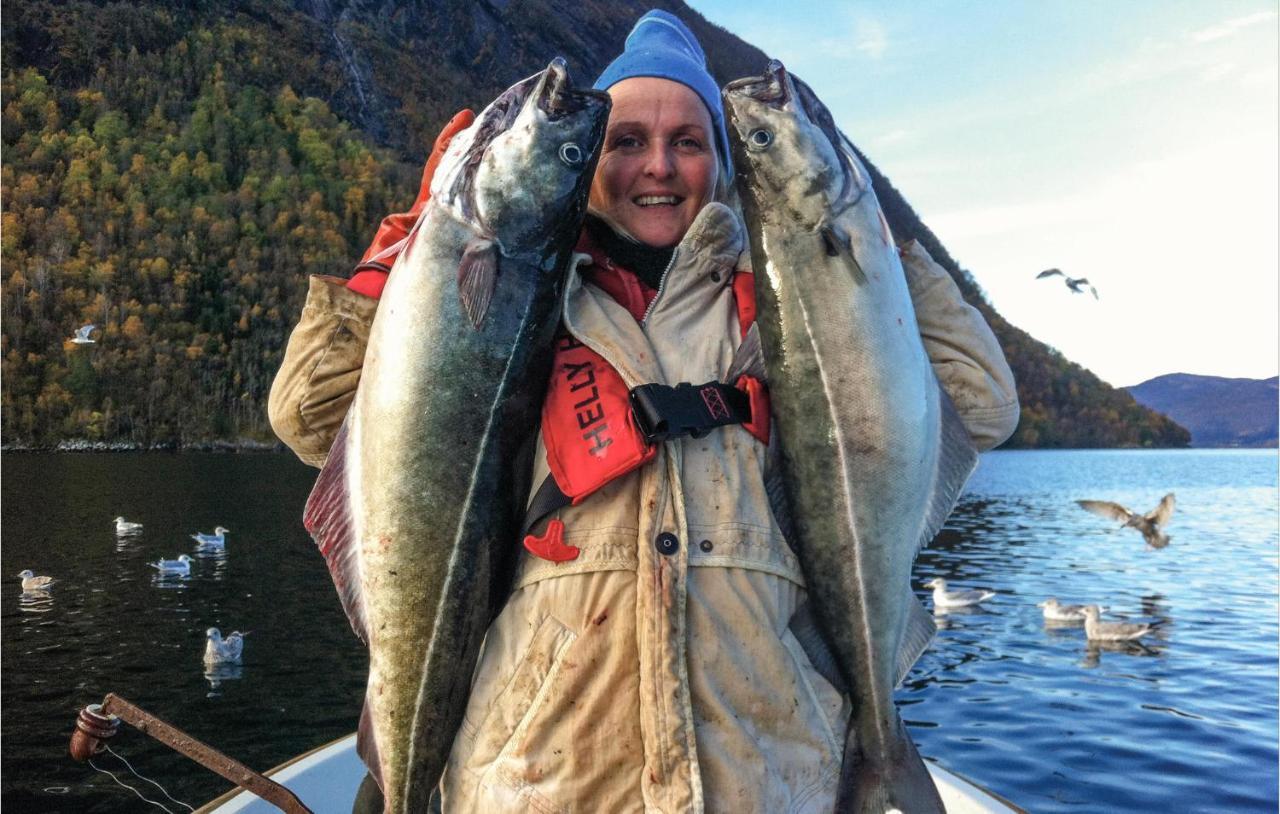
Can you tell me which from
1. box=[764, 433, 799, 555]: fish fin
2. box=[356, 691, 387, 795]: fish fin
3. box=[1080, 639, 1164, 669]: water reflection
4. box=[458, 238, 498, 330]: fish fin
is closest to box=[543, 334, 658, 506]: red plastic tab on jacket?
box=[458, 238, 498, 330]: fish fin

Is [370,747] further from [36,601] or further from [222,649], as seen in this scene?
[36,601]

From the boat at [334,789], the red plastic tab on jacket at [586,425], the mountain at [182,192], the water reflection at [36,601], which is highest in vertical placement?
the mountain at [182,192]

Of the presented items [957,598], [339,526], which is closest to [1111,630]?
[957,598]

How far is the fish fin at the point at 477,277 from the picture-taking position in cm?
279

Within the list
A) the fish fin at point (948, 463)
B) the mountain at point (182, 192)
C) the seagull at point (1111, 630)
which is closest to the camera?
the fish fin at point (948, 463)

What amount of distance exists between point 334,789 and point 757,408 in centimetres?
439

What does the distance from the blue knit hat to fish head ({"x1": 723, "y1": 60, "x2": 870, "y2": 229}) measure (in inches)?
10.0

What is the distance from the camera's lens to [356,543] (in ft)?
9.39

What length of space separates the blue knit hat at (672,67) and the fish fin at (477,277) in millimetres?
949

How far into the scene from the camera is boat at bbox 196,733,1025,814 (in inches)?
216

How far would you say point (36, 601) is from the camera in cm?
2227

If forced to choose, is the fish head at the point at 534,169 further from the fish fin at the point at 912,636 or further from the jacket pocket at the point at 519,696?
the fish fin at the point at 912,636

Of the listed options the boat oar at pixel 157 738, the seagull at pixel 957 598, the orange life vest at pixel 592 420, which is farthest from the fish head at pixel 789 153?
the seagull at pixel 957 598

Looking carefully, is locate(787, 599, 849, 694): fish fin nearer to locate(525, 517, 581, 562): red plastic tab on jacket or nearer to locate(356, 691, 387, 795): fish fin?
locate(525, 517, 581, 562): red plastic tab on jacket
